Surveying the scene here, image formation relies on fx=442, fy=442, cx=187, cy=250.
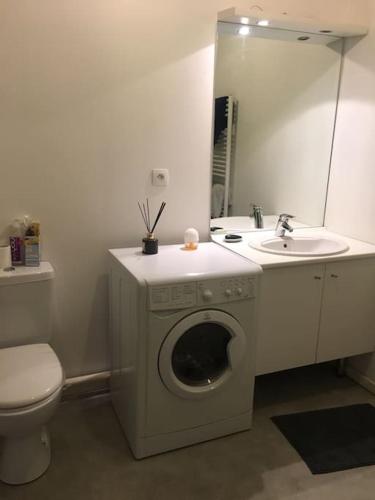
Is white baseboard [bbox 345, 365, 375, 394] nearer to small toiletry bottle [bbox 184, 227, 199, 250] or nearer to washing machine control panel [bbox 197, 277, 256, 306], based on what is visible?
washing machine control panel [bbox 197, 277, 256, 306]

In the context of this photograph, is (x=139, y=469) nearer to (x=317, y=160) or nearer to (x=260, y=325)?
(x=260, y=325)

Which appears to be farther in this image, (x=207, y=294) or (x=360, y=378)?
(x=360, y=378)

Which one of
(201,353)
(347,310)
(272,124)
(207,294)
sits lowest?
(201,353)

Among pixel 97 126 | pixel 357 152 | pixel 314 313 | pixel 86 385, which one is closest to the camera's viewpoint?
pixel 97 126

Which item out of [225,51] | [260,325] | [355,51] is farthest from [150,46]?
[260,325]

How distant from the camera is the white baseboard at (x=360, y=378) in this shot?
248 centimetres

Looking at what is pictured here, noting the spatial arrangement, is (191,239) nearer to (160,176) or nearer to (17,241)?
(160,176)

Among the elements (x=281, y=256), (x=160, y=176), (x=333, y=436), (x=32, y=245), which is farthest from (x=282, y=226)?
(x=32, y=245)

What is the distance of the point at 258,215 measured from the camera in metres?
2.58

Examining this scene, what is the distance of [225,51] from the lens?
7.42 feet

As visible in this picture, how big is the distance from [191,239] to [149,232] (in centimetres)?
22

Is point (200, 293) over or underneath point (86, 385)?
over

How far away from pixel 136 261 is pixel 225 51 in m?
1.18

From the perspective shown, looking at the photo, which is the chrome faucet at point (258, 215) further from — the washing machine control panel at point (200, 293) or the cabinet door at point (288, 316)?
the washing machine control panel at point (200, 293)
